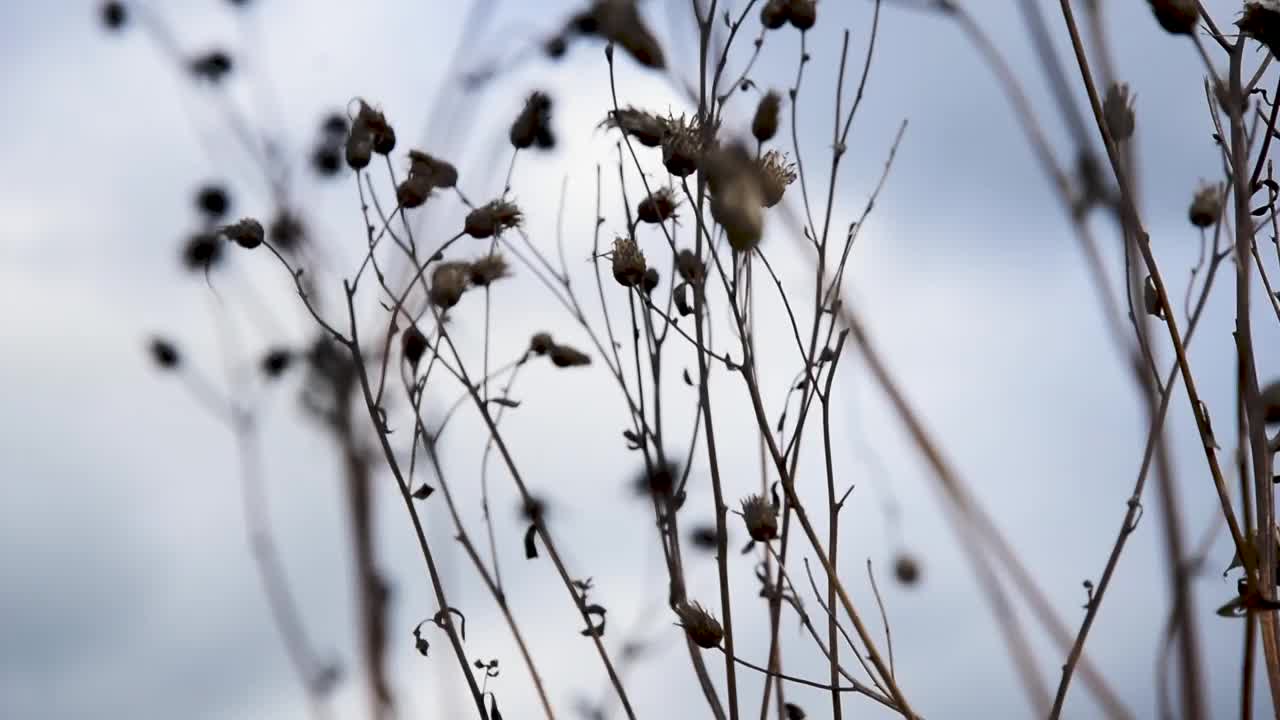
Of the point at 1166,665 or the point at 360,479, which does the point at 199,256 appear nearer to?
the point at 360,479

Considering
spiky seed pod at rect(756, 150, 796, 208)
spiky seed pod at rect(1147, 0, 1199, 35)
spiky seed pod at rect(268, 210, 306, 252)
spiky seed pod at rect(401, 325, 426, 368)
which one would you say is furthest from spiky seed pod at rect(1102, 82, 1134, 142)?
spiky seed pod at rect(268, 210, 306, 252)

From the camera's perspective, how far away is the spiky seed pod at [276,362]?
11.4 ft

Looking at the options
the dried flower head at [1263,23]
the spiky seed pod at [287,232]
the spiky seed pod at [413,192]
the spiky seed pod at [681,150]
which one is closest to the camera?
the dried flower head at [1263,23]

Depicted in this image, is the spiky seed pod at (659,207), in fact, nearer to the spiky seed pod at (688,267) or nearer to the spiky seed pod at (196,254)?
the spiky seed pod at (688,267)

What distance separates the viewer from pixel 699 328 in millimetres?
1644

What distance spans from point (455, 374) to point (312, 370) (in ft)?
4.34

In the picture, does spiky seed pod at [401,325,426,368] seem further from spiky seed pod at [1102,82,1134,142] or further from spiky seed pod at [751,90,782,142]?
spiky seed pod at [1102,82,1134,142]

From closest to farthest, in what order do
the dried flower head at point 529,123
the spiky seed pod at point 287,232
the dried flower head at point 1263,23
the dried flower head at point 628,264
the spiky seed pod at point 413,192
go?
the dried flower head at point 1263,23
the dried flower head at point 628,264
the spiky seed pod at point 413,192
the dried flower head at point 529,123
the spiky seed pod at point 287,232

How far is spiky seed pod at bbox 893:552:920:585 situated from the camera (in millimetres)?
2742

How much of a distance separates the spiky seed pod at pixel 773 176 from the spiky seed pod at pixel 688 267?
0.42ft

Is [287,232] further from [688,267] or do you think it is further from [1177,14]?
[1177,14]

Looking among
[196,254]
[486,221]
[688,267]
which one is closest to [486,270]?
[486,221]

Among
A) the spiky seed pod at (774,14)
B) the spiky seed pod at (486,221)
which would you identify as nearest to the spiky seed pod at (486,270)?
the spiky seed pod at (486,221)

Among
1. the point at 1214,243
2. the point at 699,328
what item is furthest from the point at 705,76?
the point at 1214,243
